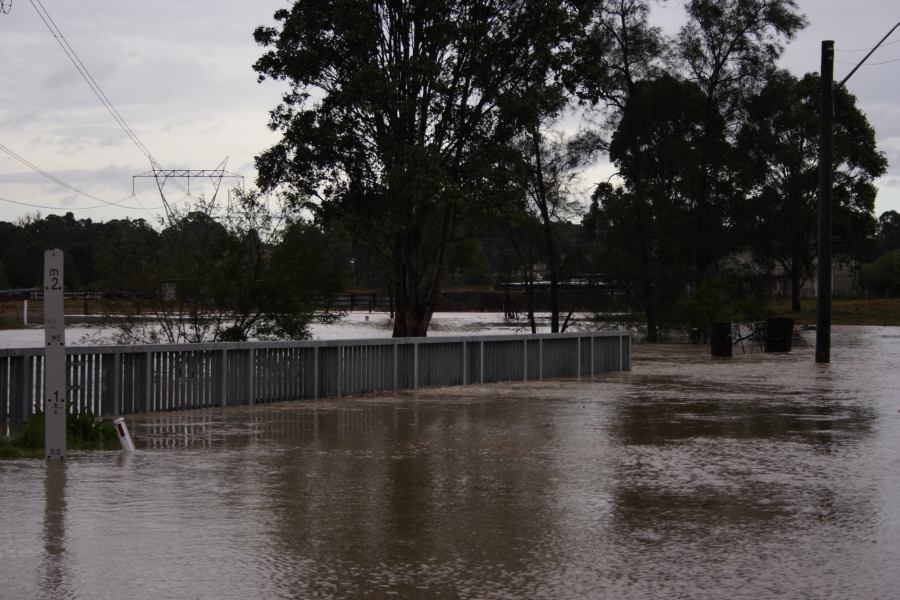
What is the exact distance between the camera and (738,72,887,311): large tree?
54.5m

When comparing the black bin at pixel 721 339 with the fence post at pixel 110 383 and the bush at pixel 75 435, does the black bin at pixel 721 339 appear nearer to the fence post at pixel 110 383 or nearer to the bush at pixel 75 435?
the fence post at pixel 110 383

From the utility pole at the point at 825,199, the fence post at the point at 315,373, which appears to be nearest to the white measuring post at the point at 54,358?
the fence post at the point at 315,373

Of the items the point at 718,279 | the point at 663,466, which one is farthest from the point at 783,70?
the point at 663,466

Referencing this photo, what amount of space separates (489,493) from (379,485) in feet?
3.44

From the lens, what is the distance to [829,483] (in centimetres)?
1080

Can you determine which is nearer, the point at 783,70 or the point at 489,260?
the point at 783,70

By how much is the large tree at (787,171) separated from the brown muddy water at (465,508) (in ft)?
129

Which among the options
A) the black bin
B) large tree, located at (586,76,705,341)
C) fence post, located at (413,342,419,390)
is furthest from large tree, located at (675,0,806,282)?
fence post, located at (413,342,419,390)

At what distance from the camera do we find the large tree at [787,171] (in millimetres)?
54531

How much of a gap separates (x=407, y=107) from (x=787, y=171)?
40.8 metres

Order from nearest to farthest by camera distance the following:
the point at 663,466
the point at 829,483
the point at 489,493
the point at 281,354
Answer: the point at 489,493 → the point at 829,483 → the point at 663,466 → the point at 281,354

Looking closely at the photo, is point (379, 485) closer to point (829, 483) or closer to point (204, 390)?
point (829, 483)

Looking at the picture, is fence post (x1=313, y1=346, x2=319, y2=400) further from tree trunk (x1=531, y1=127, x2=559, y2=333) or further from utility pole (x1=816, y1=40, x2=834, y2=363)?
tree trunk (x1=531, y1=127, x2=559, y2=333)

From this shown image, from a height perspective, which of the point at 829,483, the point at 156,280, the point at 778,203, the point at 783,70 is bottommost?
the point at 829,483
